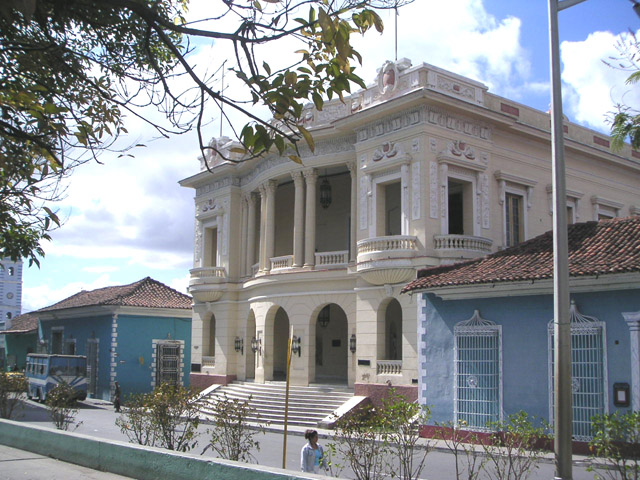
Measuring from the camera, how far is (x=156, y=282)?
40969 millimetres

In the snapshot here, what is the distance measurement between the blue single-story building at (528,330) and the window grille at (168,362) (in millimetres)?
21197

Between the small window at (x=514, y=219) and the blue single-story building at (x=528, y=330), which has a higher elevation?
the small window at (x=514, y=219)

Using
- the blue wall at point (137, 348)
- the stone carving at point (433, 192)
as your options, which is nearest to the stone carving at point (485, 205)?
the stone carving at point (433, 192)

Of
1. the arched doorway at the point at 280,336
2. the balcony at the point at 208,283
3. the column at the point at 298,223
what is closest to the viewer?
the column at the point at 298,223

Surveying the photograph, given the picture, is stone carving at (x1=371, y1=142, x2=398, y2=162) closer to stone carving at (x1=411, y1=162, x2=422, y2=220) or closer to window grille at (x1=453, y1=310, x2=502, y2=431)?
stone carving at (x1=411, y1=162, x2=422, y2=220)

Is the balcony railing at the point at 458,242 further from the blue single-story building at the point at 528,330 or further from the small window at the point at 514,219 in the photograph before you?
the blue single-story building at the point at 528,330

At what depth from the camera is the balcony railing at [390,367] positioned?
2323 cm

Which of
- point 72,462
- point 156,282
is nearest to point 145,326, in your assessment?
point 156,282

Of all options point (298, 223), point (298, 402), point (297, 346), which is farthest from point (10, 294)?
point (298, 402)

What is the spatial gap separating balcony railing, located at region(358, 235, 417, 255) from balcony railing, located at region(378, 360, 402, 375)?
3.64 m

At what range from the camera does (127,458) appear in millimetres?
9789

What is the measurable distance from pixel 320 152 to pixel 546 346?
1345cm

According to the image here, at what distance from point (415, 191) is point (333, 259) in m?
5.39

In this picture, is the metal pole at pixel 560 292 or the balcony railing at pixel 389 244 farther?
the balcony railing at pixel 389 244
